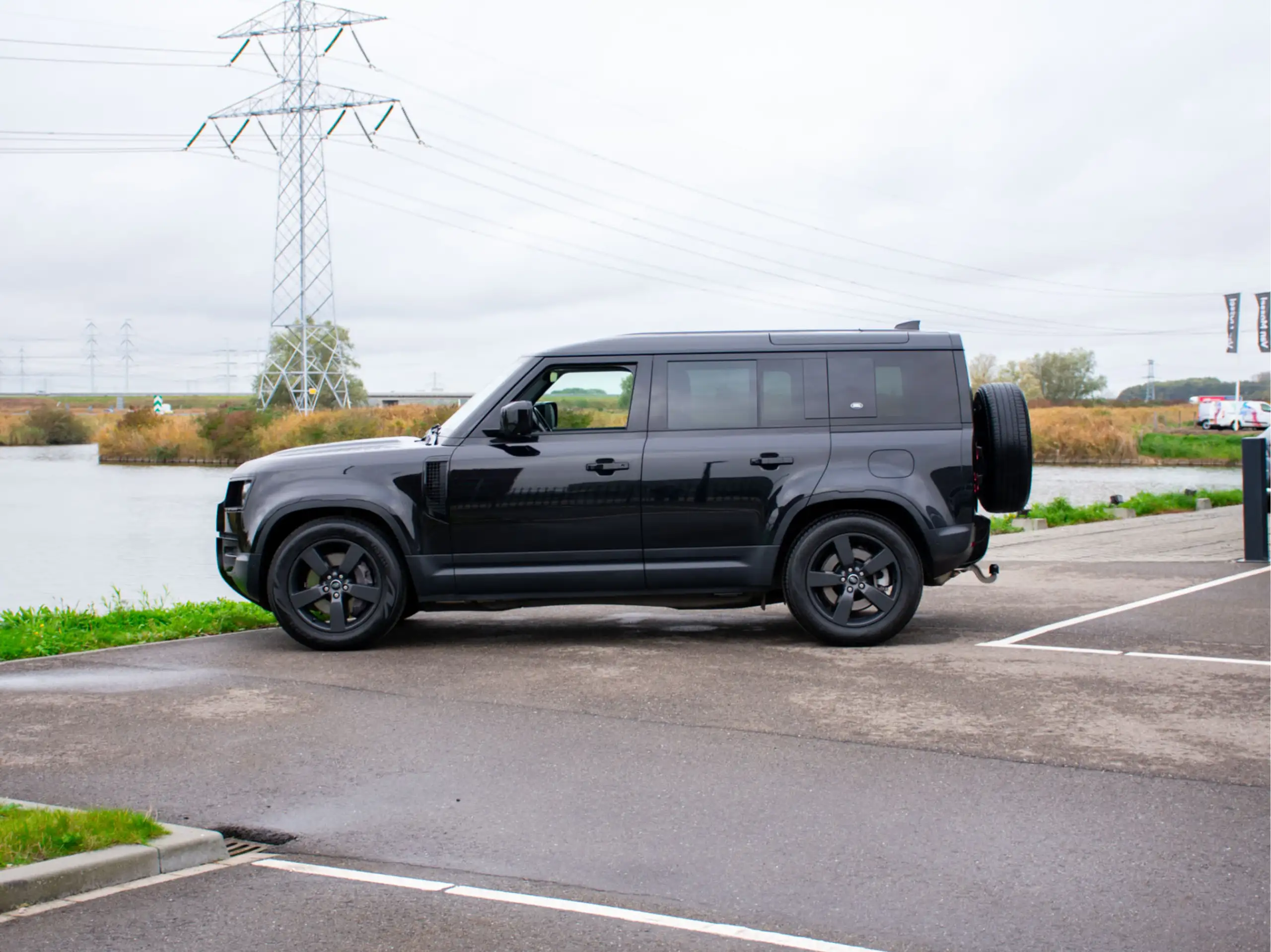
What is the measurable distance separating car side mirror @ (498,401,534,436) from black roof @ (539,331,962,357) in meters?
0.58

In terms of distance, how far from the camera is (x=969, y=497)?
8.91 m

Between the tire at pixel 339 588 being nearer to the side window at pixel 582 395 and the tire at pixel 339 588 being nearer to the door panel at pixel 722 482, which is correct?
the side window at pixel 582 395

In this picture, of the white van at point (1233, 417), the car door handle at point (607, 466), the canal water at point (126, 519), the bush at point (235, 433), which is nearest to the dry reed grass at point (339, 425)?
the bush at point (235, 433)

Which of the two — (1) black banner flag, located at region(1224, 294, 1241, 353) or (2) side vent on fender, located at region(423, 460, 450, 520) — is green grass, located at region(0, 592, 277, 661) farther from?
(1) black banner flag, located at region(1224, 294, 1241, 353)

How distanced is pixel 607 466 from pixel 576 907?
189 inches

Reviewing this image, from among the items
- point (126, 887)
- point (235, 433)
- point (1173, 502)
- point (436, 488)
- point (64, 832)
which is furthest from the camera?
point (235, 433)

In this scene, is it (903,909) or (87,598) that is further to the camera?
(87,598)

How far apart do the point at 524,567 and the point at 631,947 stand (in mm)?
5034

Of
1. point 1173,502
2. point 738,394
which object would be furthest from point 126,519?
point 738,394

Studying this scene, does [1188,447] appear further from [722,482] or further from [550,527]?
[550,527]

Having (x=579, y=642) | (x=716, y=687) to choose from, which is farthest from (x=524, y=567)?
(x=716, y=687)

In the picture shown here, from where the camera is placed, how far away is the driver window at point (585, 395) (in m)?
9.00

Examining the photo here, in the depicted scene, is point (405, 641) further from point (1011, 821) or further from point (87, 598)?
point (87, 598)

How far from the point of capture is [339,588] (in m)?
8.86
